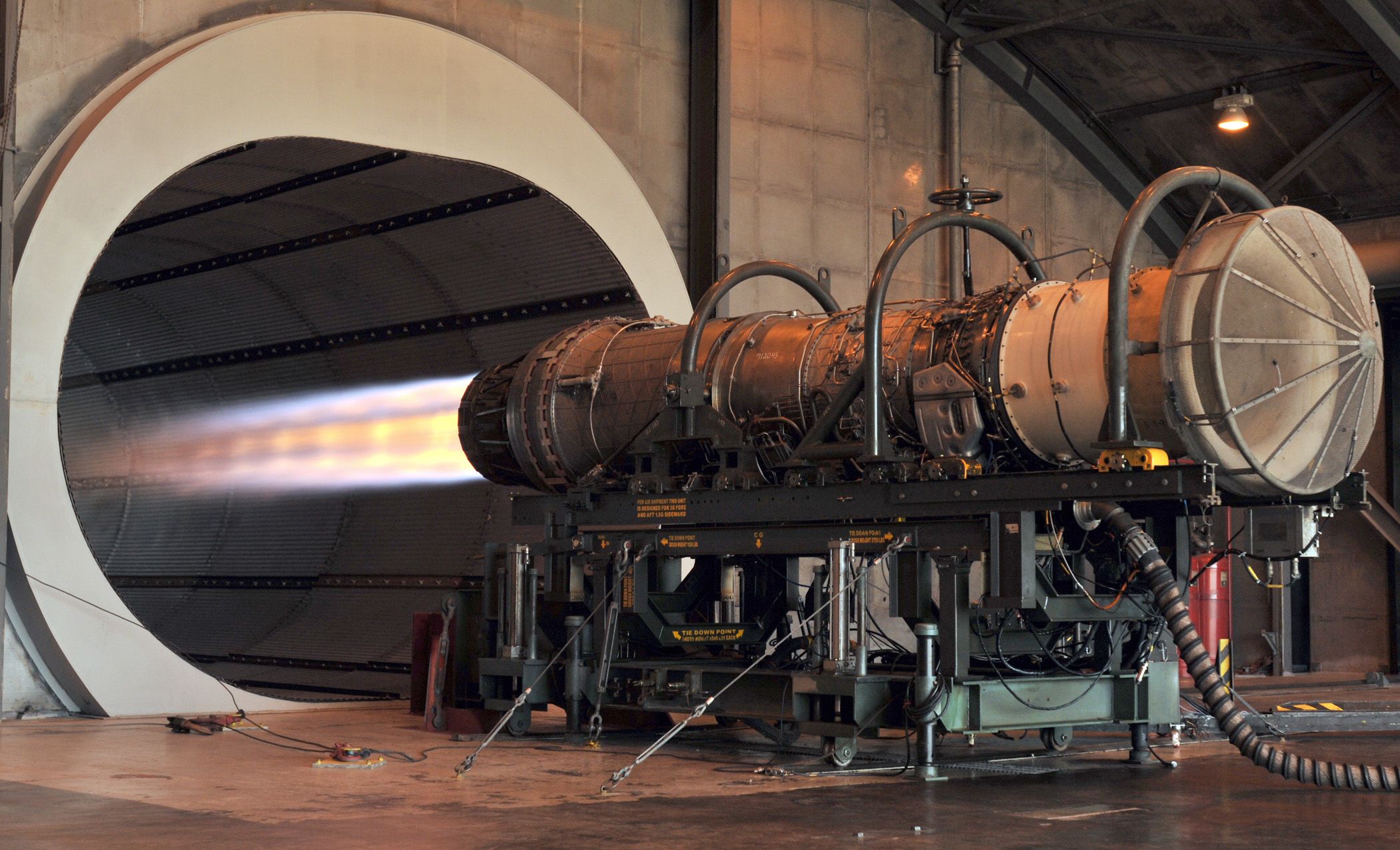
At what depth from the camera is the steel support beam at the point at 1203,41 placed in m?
14.6

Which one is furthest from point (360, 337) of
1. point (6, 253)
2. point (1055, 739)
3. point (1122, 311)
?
point (1122, 311)

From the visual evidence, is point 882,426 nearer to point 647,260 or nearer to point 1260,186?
point 647,260

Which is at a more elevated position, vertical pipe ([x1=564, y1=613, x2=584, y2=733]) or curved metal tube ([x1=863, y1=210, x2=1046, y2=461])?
curved metal tube ([x1=863, y1=210, x2=1046, y2=461])

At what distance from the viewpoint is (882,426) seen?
7.99 metres

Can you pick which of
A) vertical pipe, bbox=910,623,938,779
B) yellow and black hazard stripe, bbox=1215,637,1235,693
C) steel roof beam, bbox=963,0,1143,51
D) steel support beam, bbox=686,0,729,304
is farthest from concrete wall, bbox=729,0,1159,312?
vertical pipe, bbox=910,623,938,779

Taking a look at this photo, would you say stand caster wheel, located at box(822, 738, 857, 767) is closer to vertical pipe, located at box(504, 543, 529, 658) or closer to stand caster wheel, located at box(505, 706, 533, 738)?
stand caster wheel, located at box(505, 706, 533, 738)

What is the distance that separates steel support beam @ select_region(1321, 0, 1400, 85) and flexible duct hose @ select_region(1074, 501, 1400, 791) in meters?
8.36

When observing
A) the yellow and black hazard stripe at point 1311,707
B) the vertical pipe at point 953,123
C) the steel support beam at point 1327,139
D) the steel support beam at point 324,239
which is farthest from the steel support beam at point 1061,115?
the yellow and black hazard stripe at point 1311,707

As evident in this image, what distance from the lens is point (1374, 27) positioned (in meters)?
13.8

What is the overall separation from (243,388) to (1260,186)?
11343 mm

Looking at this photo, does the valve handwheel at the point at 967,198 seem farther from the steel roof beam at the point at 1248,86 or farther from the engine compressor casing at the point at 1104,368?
the steel roof beam at the point at 1248,86

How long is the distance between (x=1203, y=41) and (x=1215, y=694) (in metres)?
9.69

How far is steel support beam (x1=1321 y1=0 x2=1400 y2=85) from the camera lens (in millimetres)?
13688

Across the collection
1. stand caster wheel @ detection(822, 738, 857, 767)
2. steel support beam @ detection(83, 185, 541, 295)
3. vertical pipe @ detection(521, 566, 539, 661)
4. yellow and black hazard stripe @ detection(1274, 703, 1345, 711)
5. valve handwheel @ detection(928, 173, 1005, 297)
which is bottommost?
yellow and black hazard stripe @ detection(1274, 703, 1345, 711)
